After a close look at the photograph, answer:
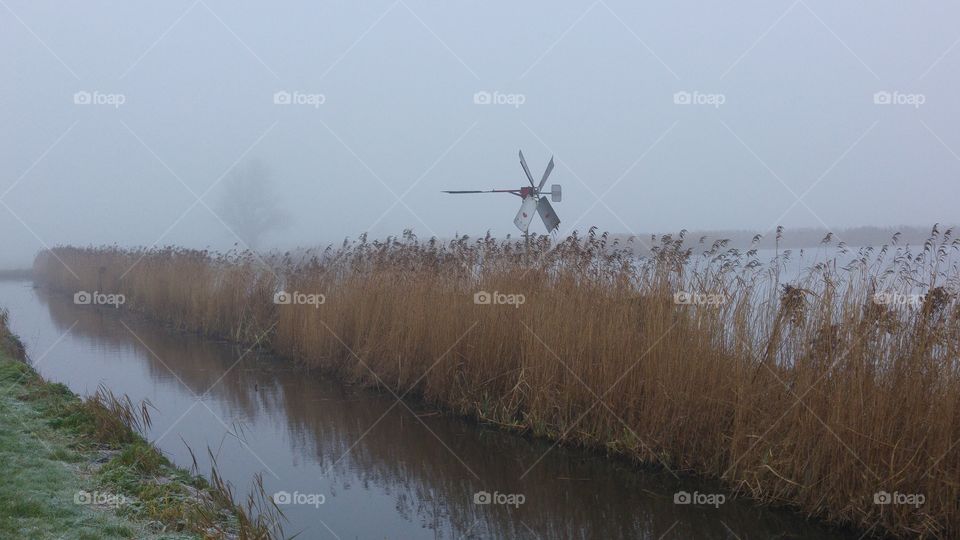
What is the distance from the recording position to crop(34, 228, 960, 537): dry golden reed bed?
4660 mm

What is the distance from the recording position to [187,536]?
4066mm

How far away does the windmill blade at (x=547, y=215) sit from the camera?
1035 centimetres

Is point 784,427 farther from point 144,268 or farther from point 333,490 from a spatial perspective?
point 144,268

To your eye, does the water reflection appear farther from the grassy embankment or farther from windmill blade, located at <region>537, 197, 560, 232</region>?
windmill blade, located at <region>537, 197, 560, 232</region>

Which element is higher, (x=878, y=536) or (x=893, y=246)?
(x=893, y=246)

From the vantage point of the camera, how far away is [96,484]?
4902 millimetres

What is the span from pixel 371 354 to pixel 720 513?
549 cm

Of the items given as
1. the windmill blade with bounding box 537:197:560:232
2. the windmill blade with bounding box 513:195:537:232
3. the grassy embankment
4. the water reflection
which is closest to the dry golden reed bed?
the water reflection

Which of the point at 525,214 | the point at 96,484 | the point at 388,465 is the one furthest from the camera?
the point at 525,214

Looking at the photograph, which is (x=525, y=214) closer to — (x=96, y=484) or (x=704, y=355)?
(x=704, y=355)

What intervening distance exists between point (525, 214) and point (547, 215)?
0.34m

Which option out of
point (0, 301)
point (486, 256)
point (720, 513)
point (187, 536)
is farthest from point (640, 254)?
point (0, 301)

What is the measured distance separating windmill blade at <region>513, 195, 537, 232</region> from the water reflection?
10.4 ft

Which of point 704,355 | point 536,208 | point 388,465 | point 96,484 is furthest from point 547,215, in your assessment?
point 96,484
